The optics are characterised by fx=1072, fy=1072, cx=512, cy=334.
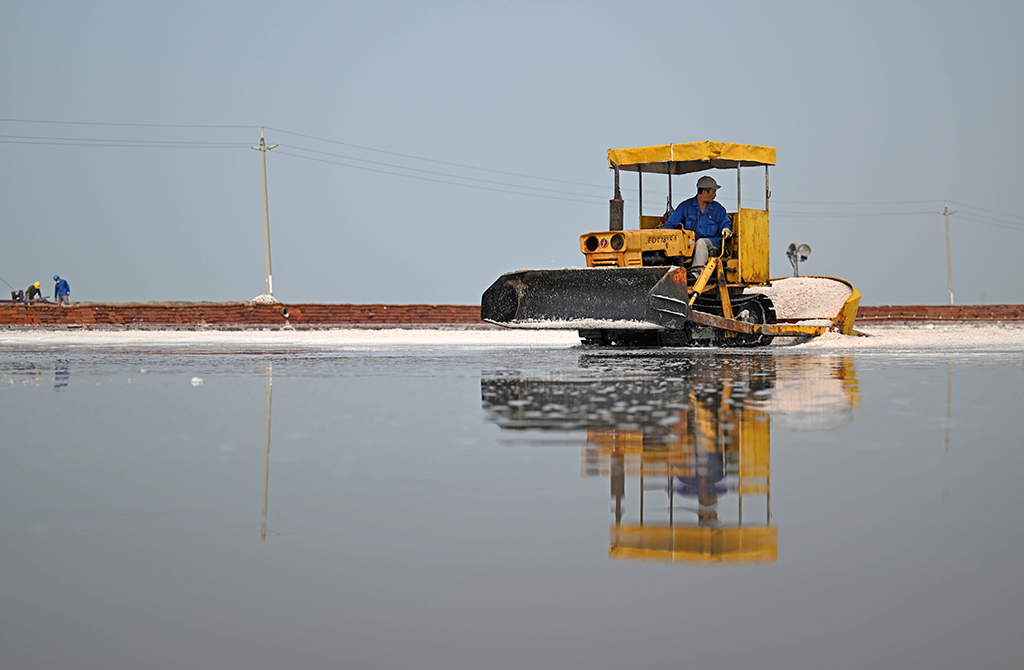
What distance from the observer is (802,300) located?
17.1 metres

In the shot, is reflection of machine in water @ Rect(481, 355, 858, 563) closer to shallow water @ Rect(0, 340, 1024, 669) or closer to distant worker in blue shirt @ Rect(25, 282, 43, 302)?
shallow water @ Rect(0, 340, 1024, 669)

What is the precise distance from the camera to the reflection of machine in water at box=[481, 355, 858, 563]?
2982 mm

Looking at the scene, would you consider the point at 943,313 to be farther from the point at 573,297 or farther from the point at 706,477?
the point at 706,477

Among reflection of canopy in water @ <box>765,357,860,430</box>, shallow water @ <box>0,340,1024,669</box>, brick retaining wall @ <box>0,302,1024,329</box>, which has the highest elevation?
brick retaining wall @ <box>0,302,1024,329</box>

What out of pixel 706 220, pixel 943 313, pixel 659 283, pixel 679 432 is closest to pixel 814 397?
pixel 679 432

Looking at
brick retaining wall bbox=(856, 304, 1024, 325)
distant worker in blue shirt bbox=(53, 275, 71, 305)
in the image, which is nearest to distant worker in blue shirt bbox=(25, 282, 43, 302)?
distant worker in blue shirt bbox=(53, 275, 71, 305)

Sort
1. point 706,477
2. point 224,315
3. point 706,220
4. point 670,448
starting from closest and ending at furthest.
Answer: point 706,477 → point 670,448 → point 706,220 → point 224,315

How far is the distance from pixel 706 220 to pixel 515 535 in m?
11.6

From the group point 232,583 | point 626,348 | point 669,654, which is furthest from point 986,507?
point 626,348

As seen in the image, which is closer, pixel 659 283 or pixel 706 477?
pixel 706 477

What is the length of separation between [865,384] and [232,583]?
6.31 m

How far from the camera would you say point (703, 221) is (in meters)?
14.1

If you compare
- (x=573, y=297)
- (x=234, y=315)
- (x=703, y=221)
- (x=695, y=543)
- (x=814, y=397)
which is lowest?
(x=695, y=543)

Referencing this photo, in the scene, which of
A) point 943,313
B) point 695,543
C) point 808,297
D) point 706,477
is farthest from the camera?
point 943,313
